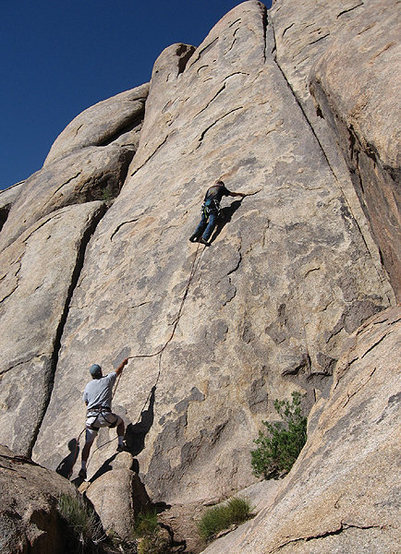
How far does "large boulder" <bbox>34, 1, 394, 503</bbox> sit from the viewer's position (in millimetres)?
6203

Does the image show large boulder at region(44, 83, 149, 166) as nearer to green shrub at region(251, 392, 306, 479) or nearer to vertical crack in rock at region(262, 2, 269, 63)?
vertical crack in rock at region(262, 2, 269, 63)

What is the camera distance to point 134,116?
16453 millimetres

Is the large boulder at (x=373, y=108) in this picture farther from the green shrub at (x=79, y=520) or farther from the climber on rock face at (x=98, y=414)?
the green shrub at (x=79, y=520)

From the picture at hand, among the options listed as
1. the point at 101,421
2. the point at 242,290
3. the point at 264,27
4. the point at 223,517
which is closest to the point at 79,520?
the point at 223,517

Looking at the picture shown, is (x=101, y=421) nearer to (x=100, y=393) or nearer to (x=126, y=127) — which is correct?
(x=100, y=393)

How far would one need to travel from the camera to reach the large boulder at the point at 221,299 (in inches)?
244

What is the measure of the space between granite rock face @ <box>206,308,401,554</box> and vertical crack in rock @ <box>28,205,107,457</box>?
4261mm

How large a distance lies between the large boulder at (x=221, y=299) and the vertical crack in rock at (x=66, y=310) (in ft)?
0.42

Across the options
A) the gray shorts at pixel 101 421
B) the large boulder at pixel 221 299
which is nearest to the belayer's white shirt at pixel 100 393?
the gray shorts at pixel 101 421

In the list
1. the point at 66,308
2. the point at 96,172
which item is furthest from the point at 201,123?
the point at 66,308

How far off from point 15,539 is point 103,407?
9.10 ft

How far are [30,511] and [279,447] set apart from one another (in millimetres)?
2698

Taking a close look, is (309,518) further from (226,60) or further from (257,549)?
(226,60)

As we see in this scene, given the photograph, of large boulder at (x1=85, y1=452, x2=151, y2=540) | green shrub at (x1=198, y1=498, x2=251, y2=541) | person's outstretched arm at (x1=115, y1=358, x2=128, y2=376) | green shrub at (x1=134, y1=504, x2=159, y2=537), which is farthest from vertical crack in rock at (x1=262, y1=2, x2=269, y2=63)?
green shrub at (x1=134, y1=504, x2=159, y2=537)
